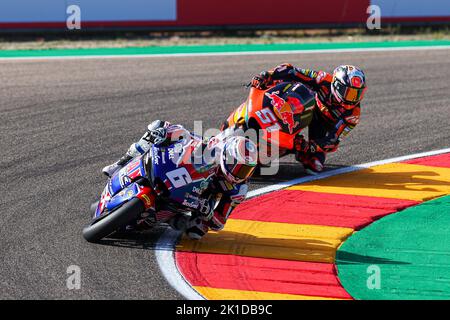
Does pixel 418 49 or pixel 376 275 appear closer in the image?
pixel 376 275

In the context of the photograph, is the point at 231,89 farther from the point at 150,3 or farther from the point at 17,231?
the point at 17,231

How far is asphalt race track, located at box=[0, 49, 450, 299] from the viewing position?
25.5 feet

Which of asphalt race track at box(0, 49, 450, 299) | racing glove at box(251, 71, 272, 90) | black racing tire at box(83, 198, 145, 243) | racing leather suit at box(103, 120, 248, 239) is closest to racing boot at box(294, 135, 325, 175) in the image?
asphalt race track at box(0, 49, 450, 299)

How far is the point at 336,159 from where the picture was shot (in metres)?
11.6

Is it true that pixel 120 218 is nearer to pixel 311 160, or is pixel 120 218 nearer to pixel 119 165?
pixel 119 165

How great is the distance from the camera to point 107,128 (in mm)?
12602

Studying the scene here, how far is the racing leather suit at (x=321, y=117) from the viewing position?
10.8 meters

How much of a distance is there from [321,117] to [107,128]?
3288 millimetres

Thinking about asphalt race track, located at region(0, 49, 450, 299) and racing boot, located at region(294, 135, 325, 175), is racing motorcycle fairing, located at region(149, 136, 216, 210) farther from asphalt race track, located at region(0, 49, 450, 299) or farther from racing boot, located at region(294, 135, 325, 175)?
racing boot, located at region(294, 135, 325, 175)

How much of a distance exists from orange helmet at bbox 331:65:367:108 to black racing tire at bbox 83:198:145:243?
3.50m

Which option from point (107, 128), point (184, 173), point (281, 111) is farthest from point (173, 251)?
point (107, 128)

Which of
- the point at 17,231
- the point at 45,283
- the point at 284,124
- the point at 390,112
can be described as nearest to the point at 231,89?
the point at 390,112

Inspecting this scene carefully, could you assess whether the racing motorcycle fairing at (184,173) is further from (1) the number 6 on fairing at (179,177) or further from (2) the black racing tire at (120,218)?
(2) the black racing tire at (120,218)
